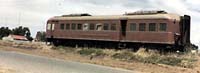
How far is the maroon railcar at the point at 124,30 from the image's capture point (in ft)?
99.8

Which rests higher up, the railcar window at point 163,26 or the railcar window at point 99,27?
the railcar window at point 163,26

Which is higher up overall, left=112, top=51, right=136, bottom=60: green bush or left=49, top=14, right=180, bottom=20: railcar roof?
left=49, top=14, right=180, bottom=20: railcar roof

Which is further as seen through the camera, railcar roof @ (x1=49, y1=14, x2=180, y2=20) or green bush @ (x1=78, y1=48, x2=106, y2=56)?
green bush @ (x1=78, y1=48, x2=106, y2=56)

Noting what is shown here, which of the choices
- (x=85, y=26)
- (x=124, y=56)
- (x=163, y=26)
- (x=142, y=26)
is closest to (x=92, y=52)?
(x=124, y=56)

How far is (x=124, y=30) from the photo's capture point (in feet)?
111

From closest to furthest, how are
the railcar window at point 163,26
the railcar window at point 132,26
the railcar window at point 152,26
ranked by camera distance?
the railcar window at point 163,26 → the railcar window at point 152,26 → the railcar window at point 132,26

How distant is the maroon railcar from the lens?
30.4 m

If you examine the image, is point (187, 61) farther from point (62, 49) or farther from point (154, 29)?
point (62, 49)

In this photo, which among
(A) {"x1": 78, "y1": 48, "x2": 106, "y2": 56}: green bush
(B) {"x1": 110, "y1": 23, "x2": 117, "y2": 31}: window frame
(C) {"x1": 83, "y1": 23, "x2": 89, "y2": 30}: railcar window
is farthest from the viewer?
(C) {"x1": 83, "y1": 23, "x2": 89, "y2": 30}: railcar window

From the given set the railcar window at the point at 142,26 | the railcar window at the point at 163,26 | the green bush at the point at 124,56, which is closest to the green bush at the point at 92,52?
the green bush at the point at 124,56

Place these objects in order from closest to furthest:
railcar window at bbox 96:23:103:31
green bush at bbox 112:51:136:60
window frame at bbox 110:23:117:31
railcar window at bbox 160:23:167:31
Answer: green bush at bbox 112:51:136:60
railcar window at bbox 160:23:167:31
window frame at bbox 110:23:117:31
railcar window at bbox 96:23:103:31

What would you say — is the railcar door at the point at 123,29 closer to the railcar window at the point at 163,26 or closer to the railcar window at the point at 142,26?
the railcar window at the point at 142,26

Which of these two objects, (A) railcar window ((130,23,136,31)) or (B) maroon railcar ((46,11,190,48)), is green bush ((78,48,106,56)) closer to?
(B) maroon railcar ((46,11,190,48))

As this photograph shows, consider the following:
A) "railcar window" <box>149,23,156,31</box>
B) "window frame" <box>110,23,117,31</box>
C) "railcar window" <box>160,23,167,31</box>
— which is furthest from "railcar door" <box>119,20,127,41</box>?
"railcar window" <box>160,23,167,31</box>
